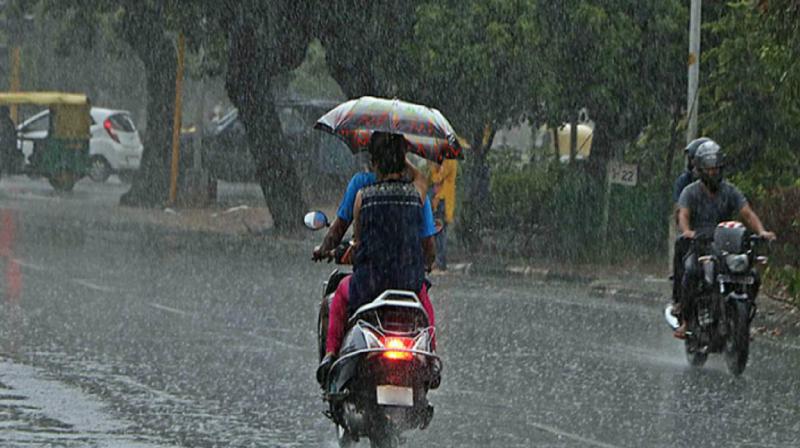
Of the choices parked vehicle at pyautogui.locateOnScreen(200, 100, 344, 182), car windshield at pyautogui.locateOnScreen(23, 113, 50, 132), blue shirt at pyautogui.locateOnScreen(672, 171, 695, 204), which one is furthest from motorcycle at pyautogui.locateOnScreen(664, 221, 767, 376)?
car windshield at pyautogui.locateOnScreen(23, 113, 50, 132)

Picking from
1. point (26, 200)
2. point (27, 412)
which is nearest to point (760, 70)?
point (27, 412)

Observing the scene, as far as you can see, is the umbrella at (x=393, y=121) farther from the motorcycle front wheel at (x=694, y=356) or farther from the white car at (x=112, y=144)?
the white car at (x=112, y=144)

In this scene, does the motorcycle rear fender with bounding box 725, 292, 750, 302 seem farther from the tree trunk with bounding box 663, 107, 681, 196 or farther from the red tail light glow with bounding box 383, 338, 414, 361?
the tree trunk with bounding box 663, 107, 681, 196

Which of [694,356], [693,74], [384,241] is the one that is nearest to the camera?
[384,241]

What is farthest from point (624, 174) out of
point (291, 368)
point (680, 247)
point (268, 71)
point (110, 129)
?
point (110, 129)

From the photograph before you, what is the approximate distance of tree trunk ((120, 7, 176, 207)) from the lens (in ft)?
137

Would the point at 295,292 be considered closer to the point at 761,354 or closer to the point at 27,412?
the point at 761,354

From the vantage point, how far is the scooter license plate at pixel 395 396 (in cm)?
952

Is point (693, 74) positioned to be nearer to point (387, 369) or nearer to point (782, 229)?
point (782, 229)

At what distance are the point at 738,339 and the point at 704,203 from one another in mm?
1212

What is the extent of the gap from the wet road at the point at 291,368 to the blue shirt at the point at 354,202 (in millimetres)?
1289

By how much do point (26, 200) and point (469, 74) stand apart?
52.0ft

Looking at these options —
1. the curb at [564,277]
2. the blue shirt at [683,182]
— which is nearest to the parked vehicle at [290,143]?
the curb at [564,277]

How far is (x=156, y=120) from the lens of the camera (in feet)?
142
